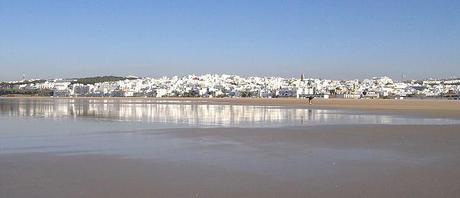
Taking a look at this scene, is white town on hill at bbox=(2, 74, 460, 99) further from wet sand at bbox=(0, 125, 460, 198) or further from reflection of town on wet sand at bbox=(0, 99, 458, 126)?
wet sand at bbox=(0, 125, 460, 198)

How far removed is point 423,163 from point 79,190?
5528mm

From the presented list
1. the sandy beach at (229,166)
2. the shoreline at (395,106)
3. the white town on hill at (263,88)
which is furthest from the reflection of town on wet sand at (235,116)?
the white town on hill at (263,88)

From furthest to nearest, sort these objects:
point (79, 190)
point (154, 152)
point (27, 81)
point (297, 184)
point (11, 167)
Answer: point (27, 81) < point (154, 152) < point (11, 167) < point (297, 184) < point (79, 190)

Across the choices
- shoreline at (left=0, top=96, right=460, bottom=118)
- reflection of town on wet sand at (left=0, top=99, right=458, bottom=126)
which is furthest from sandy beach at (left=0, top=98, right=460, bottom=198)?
shoreline at (left=0, top=96, right=460, bottom=118)

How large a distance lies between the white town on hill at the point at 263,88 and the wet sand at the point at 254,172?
2840 inches

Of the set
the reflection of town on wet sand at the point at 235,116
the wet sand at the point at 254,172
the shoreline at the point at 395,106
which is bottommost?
the shoreline at the point at 395,106

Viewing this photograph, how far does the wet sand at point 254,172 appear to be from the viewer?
6.48m

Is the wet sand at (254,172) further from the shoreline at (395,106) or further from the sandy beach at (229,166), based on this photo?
the shoreline at (395,106)

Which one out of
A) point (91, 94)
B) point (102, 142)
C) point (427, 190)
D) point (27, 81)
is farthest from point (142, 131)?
point (27, 81)

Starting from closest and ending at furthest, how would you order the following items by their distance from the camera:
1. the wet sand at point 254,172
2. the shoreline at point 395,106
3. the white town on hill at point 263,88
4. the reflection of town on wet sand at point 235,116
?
the wet sand at point 254,172 < the reflection of town on wet sand at point 235,116 < the shoreline at point 395,106 < the white town on hill at point 263,88

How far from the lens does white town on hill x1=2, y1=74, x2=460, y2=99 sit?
8967cm

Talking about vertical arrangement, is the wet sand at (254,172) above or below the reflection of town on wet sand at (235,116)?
above

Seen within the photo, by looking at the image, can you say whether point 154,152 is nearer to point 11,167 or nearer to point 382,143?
point 11,167

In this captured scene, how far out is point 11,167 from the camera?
26.8ft
